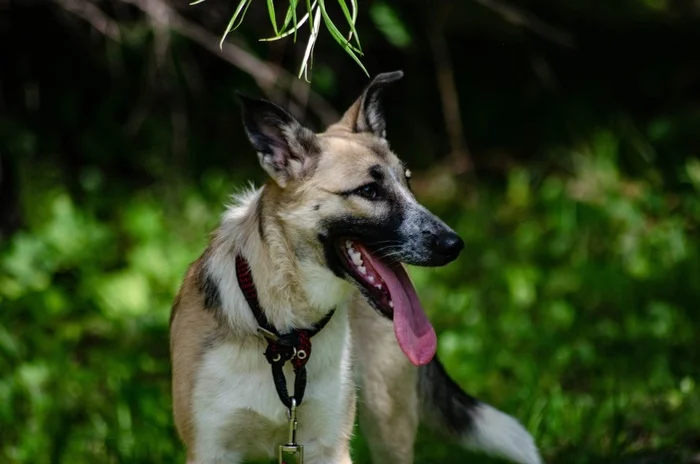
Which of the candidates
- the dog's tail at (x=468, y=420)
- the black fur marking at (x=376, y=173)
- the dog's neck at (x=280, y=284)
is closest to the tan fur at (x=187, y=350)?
the dog's neck at (x=280, y=284)

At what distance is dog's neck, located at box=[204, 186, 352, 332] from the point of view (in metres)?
3.94

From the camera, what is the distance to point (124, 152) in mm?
9062

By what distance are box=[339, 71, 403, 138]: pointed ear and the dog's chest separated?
0.76m

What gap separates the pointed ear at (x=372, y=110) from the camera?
4289mm

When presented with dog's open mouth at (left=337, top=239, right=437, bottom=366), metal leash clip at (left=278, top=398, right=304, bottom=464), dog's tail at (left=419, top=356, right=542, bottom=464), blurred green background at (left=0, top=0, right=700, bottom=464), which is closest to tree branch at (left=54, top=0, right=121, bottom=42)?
blurred green background at (left=0, top=0, right=700, bottom=464)

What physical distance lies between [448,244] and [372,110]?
80 cm

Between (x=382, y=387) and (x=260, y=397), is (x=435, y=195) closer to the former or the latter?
(x=382, y=387)

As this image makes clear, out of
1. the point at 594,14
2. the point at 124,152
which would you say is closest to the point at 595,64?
the point at 594,14

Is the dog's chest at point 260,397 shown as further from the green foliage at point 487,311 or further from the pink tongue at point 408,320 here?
the green foliage at point 487,311

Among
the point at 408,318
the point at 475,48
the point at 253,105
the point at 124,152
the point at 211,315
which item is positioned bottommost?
the point at 124,152

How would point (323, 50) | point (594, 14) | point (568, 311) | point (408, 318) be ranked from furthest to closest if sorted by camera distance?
point (594, 14) < point (323, 50) < point (568, 311) < point (408, 318)

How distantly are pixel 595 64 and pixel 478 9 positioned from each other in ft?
4.01

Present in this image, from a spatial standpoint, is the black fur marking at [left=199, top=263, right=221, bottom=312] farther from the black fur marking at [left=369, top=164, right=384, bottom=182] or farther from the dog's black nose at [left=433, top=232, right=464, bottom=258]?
the dog's black nose at [left=433, top=232, right=464, bottom=258]

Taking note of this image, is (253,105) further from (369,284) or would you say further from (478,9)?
(478,9)
